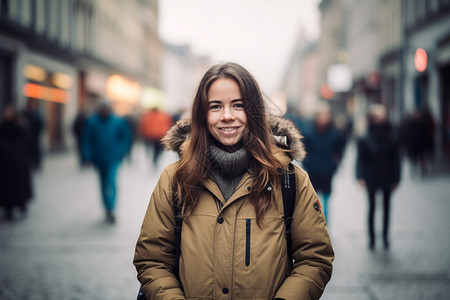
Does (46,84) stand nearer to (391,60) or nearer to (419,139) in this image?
(419,139)

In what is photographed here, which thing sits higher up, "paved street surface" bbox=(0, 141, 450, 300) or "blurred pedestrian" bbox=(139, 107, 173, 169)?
A: "blurred pedestrian" bbox=(139, 107, 173, 169)

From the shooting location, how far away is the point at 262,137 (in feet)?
8.00

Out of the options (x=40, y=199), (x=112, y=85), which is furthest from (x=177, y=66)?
(x=40, y=199)

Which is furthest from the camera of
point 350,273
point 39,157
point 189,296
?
point 39,157

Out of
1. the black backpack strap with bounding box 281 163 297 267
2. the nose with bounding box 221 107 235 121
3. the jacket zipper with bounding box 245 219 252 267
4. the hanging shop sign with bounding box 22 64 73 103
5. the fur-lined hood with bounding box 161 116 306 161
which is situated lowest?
the jacket zipper with bounding box 245 219 252 267

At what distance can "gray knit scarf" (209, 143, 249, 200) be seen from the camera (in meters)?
2.34

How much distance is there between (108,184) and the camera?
830cm

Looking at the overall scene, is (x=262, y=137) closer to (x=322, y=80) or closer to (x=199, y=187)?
(x=199, y=187)

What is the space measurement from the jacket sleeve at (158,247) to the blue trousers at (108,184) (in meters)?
5.99

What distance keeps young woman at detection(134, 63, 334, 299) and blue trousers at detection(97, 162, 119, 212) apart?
19.7ft

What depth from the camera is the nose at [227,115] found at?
2387 mm

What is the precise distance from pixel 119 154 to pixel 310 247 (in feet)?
21.5

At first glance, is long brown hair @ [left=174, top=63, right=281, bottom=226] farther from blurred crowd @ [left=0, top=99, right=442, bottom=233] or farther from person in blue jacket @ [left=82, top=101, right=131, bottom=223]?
person in blue jacket @ [left=82, top=101, right=131, bottom=223]

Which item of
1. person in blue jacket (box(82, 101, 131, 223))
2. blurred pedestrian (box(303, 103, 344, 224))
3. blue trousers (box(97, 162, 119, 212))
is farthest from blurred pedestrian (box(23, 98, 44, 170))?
blurred pedestrian (box(303, 103, 344, 224))
